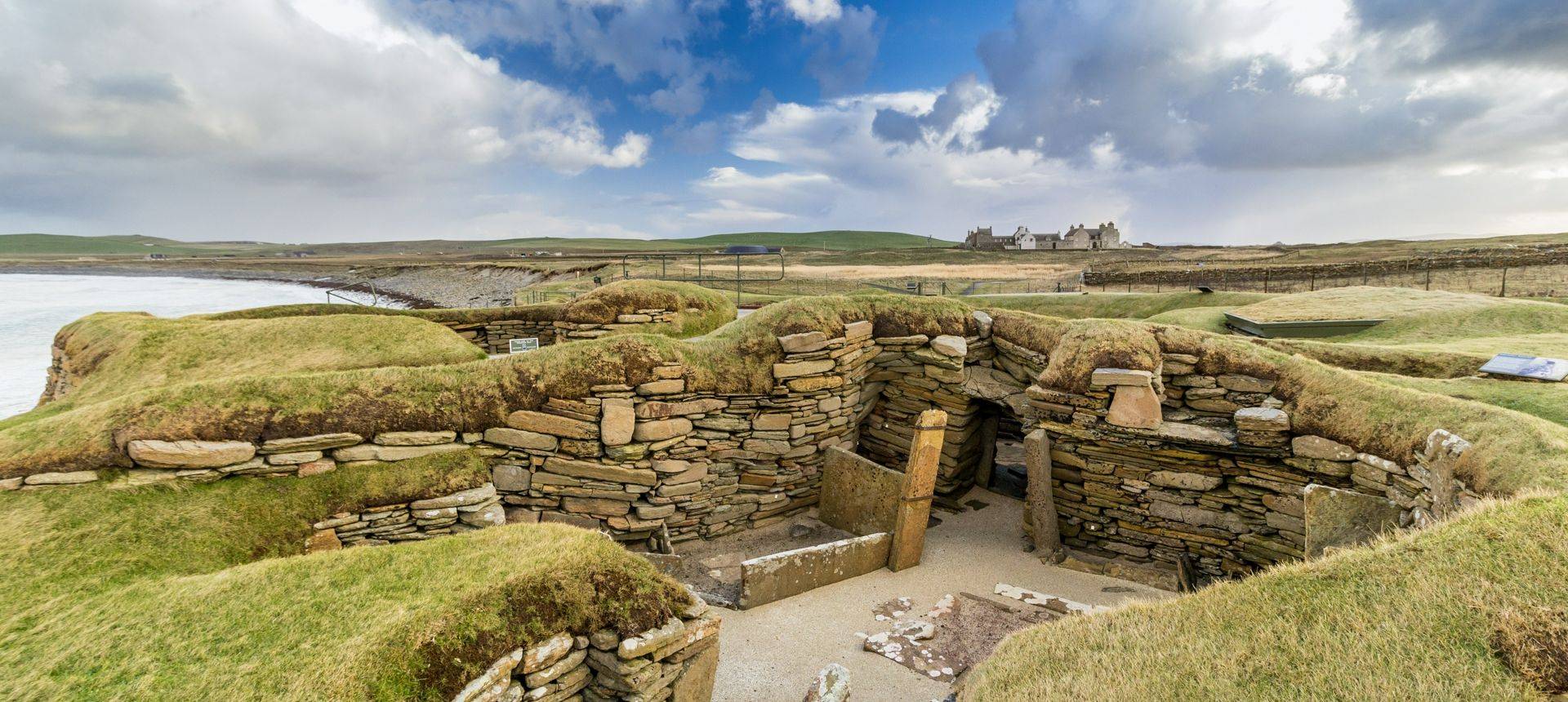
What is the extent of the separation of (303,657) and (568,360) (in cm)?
548

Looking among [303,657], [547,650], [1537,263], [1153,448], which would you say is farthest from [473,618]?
[1537,263]

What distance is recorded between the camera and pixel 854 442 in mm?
12758

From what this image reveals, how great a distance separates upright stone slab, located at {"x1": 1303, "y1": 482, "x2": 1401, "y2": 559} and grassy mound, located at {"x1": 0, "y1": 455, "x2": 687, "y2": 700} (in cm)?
765

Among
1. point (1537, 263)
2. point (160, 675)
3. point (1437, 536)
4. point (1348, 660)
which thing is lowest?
point (160, 675)

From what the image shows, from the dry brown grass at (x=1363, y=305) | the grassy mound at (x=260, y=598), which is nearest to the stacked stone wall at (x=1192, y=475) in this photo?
the grassy mound at (x=260, y=598)

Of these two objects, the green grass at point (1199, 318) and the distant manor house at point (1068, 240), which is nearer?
the green grass at point (1199, 318)

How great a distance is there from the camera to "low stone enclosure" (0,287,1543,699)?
24.0 ft

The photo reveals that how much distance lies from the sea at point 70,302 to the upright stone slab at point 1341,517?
34.5 metres

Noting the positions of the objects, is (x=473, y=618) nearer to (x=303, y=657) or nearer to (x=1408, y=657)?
(x=303, y=657)

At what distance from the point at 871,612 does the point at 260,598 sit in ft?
22.5

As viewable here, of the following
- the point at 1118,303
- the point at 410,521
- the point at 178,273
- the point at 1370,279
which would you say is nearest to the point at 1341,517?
the point at 410,521

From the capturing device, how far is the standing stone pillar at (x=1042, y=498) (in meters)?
10.0

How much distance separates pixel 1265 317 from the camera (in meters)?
17.7

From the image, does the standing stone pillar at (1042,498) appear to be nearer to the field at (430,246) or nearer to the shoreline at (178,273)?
the shoreline at (178,273)
